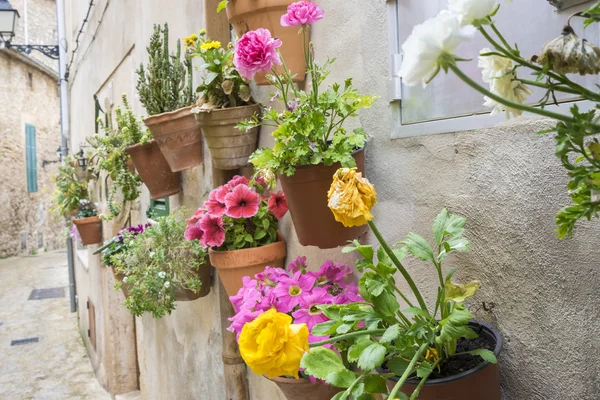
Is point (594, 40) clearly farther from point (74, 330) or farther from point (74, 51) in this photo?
point (74, 330)

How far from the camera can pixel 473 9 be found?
536mm

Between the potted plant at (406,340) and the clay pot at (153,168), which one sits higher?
the clay pot at (153,168)

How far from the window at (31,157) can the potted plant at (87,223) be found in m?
10.1

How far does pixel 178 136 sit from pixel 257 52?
3.70 feet

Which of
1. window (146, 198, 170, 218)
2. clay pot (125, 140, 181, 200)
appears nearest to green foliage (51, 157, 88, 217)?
window (146, 198, 170, 218)

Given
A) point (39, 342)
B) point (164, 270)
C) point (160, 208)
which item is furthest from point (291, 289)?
point (39, 342)

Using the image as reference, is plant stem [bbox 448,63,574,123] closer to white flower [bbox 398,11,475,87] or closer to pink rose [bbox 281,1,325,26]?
white flower [bbox 398,11,475,87]

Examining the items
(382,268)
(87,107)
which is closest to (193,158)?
(382,268)

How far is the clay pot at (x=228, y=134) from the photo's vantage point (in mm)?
1924

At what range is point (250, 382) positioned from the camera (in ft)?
7.53

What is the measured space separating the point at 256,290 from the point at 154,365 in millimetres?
2959

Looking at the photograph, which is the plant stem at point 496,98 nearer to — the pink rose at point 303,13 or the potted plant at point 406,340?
the potted plant at point 406,340

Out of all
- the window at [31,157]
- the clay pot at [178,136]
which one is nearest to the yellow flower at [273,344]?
the clay pot at [178,136]

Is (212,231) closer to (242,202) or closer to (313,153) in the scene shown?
(242,202)
